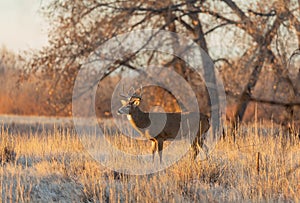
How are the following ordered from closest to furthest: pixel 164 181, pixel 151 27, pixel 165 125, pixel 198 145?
pixel 164 181
pixel 198 145
pixel 165 125
pixel 151 27

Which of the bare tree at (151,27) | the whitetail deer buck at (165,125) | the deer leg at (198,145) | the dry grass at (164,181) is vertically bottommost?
the dry grass at (164,181)

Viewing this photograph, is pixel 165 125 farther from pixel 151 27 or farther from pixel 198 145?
pixel 151 27

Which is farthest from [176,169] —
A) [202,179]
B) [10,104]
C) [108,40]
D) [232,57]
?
[10,104]

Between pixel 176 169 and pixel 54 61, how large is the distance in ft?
29.8

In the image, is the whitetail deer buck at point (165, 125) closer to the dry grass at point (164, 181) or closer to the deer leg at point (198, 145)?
the deer leg at point (198, 145)

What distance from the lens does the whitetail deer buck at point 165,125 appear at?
7941 mm

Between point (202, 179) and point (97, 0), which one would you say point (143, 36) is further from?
point (202, 179)

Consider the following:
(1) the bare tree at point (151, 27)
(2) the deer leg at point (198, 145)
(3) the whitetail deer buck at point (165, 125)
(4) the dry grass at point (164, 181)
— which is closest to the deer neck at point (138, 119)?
(3) the whitetail deer buck at point (165, 125)

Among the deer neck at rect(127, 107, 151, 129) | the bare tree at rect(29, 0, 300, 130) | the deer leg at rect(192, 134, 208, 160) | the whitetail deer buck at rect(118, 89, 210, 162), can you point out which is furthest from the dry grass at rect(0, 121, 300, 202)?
the bare tree at rect(29, 0, 300, 130)

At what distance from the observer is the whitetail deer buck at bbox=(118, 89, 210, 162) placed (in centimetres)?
794

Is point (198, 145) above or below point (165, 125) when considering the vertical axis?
below

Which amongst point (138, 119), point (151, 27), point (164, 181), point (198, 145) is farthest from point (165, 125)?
point (151, 27)

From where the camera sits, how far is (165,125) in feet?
26.5

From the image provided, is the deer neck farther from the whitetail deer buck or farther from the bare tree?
the bare tree
